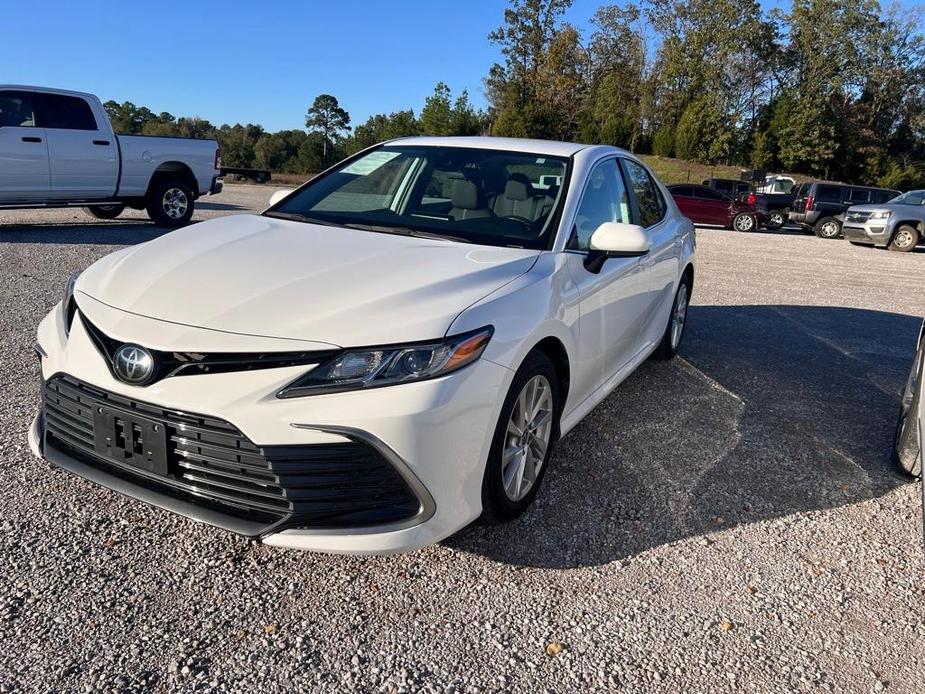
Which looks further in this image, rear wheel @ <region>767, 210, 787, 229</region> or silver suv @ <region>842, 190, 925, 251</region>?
rear wheel @ <region>767, 210, 787, 229</region>

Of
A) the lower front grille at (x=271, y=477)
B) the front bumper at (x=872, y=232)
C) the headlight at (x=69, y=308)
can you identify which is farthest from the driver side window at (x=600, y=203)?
the front bumper at (x=872, y=232)

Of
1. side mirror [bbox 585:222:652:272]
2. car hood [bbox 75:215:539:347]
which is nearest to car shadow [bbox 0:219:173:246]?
car hood [bbox 75:215:539:347]

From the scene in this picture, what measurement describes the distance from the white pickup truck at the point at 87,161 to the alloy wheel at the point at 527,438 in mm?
9561

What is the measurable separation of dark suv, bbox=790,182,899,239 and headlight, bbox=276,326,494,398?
23.4m

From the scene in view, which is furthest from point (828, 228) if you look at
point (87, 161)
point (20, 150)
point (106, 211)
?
point (20, 150)

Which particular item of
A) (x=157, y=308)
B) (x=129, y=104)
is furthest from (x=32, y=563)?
(x=129, y=104)

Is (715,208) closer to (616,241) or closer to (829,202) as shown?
(829,202)

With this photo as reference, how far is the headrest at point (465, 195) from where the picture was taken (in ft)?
11.7

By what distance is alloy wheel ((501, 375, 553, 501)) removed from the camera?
2.79 m

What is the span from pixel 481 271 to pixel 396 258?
363 mm

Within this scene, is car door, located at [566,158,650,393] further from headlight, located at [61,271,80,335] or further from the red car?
the red car

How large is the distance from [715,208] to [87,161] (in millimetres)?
18224

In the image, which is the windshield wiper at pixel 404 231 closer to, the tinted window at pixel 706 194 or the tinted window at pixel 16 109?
the tinted window at pixel 16 109

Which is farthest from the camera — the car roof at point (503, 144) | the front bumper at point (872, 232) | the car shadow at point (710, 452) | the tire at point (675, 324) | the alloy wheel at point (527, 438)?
the front bumper at point (872, 232)
